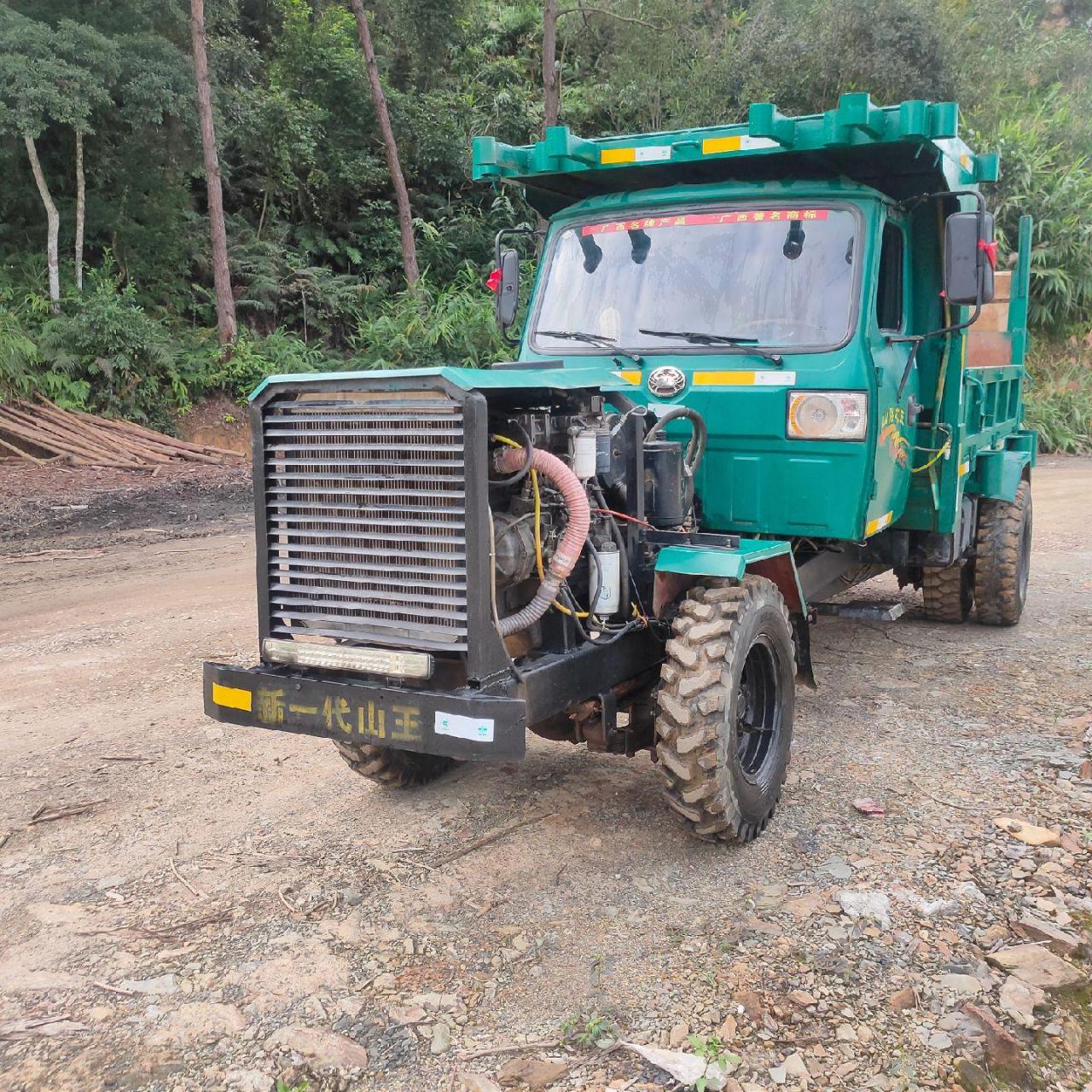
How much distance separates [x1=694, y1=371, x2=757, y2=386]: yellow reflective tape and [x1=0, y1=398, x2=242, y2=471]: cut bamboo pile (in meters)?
11.3

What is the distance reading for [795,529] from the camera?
4.92 m

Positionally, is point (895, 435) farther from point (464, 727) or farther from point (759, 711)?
point (464, 727)

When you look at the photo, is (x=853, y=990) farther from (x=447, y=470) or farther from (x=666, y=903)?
(x=447, y=470)

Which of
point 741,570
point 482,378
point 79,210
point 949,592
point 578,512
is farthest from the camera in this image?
point 79,210

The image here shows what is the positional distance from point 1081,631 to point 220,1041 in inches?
245

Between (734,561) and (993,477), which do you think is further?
(993,477)

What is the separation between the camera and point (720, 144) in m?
4.89

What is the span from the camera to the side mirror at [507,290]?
6.14 metres

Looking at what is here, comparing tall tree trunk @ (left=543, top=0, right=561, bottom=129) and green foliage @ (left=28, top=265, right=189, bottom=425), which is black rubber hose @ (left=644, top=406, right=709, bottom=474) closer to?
green foliage @ (left=28, top=265, right=189, bottom=425)

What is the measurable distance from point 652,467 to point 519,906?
5.78 feet

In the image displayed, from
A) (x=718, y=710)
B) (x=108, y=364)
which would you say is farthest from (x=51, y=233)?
(x=718, y=710)

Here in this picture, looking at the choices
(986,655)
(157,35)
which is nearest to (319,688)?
(986,655)

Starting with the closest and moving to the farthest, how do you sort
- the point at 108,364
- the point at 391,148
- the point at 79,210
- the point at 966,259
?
1. the point at 966,259
2. the point at 108,364
3. the point at 79,210
4. the point at 391,148

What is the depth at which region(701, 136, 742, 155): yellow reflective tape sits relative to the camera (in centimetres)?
484
